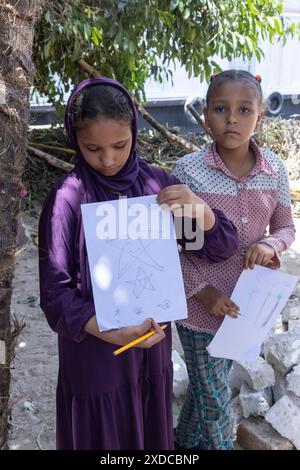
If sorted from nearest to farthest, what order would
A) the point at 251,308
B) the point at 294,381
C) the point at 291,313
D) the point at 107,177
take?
the point at 107,177 → the point at 251,308 → the point at 294,381 → the point at 291,313

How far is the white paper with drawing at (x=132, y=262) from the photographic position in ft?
4.73

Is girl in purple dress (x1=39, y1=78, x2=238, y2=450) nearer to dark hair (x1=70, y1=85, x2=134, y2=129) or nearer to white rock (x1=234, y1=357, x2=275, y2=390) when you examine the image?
dark hair (x1=70, y1=85, x2=134, y2=129)

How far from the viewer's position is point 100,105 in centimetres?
139

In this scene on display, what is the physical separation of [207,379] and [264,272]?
49 cm

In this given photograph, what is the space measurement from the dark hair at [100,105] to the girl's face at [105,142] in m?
0.02

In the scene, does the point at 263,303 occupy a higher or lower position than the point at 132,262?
lower

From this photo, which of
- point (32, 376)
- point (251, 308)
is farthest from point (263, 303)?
point (32, 376)

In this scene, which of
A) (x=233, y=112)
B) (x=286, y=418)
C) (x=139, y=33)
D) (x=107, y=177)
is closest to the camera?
(x=107, y=177)

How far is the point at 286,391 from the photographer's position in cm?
257

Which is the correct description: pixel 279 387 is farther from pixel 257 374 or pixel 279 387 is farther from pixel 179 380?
pixel 179 380

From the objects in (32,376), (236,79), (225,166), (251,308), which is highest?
(236,79)

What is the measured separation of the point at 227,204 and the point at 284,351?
1.17 m

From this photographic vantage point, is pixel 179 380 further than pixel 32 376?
No

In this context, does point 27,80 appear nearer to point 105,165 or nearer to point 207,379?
point 105,165
